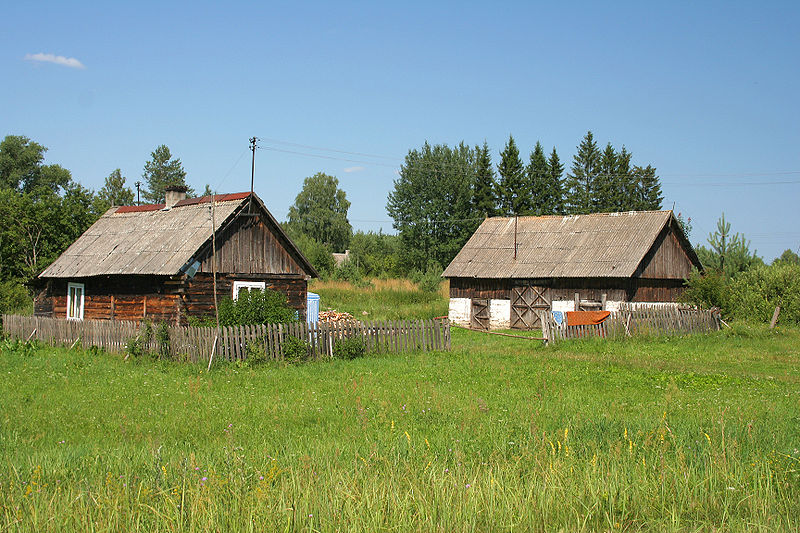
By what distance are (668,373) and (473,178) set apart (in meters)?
54.3

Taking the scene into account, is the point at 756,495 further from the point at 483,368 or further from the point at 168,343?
the point at 168,343

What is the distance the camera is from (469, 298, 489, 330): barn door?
108ft

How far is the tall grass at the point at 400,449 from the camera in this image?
508 centimetres

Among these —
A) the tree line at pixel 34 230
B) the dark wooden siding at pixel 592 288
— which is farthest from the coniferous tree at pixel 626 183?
the tree line at pixel 34 230

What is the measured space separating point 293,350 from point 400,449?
989 cm

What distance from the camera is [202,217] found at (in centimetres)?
2298

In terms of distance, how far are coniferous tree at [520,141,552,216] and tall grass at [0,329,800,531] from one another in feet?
158

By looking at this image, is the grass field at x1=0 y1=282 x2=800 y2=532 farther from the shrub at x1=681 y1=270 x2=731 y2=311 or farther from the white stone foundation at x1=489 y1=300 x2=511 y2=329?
the white stone foundation at x1=489 y1=300 x2=511 y2=329

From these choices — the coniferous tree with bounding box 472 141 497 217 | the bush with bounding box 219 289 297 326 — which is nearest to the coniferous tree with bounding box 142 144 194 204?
the coniferous tree with bounding box 472 141 497 217

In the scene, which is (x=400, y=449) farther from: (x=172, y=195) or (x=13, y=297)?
(x=13, y=297)

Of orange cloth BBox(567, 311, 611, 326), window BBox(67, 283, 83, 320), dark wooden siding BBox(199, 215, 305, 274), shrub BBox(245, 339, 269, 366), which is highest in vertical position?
dark wooden siding BBox(199, 215, 305, 274)

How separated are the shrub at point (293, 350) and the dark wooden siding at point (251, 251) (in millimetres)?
6236

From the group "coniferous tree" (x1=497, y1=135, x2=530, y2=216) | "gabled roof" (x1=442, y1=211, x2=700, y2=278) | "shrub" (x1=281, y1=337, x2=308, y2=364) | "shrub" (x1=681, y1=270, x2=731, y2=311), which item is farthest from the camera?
"coniferous tree" (x1=497, y1=135, x2=530, y2=216)

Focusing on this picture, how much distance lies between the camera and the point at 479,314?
33.2 metres
